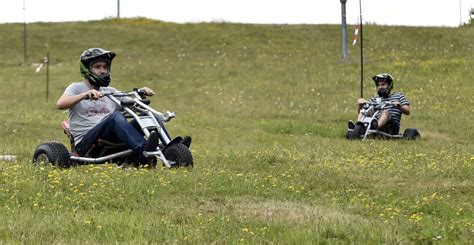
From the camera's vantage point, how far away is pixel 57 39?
4928 centimetres

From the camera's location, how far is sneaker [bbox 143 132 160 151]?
34.6ft

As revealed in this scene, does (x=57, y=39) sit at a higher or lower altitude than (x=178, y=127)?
higher

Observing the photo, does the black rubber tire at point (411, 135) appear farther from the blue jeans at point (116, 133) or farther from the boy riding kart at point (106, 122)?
the blue jeans at point (116, 133)

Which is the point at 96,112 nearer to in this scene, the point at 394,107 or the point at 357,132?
the point at 357,132

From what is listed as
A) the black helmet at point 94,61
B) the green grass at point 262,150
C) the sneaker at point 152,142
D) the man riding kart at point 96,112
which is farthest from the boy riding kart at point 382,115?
the sneaker at point 152,142

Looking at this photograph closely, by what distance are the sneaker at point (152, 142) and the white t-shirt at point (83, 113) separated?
129 cm

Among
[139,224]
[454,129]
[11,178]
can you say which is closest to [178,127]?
[454,129]

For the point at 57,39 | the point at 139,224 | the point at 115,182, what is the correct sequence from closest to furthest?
the point at 139,224 → the point at 115,182 → the point at 57,39

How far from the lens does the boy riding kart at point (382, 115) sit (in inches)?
739

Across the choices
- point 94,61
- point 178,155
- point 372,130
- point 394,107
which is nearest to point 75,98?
point 94,61

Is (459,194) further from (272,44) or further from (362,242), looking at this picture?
(272,44)

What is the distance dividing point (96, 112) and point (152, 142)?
1612 millimetres

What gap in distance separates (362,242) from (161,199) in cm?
261

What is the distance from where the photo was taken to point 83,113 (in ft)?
38.6
